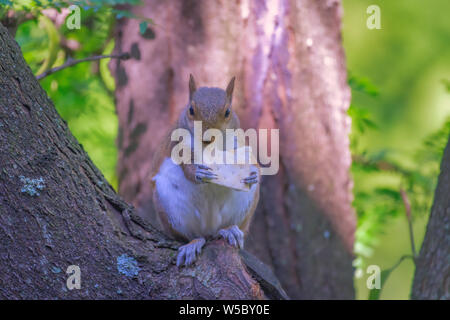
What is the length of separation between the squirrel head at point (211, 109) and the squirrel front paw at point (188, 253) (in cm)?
52

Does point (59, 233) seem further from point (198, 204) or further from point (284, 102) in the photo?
point (284, 102)

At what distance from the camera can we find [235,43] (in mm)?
2850

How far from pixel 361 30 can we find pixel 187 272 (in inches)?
172

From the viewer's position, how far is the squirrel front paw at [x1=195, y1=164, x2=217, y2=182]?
195 cm

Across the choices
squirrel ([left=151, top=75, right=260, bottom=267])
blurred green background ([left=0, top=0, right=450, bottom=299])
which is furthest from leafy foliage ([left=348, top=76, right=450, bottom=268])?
squirrel ([left=151, top=75, right=260, bottom=267])

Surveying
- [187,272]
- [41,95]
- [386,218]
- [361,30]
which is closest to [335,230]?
[386,218]

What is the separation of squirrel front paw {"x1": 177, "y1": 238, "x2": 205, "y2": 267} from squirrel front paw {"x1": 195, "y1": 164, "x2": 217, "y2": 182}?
273mm

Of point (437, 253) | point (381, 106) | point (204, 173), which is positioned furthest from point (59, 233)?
point (381, 106)

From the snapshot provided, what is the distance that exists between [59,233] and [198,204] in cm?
73

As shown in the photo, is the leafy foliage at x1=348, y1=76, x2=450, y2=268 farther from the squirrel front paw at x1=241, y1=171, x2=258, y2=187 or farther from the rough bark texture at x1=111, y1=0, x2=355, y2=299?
the squirrel front paw at x1=241, y1=171, x2=258, y2=187

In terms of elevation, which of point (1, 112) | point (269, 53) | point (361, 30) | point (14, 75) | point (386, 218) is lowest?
point (386, 218)

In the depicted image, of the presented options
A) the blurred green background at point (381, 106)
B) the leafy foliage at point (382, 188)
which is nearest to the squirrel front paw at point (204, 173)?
the blurred green background at point (381, 106)

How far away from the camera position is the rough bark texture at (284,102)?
9.20 feet
